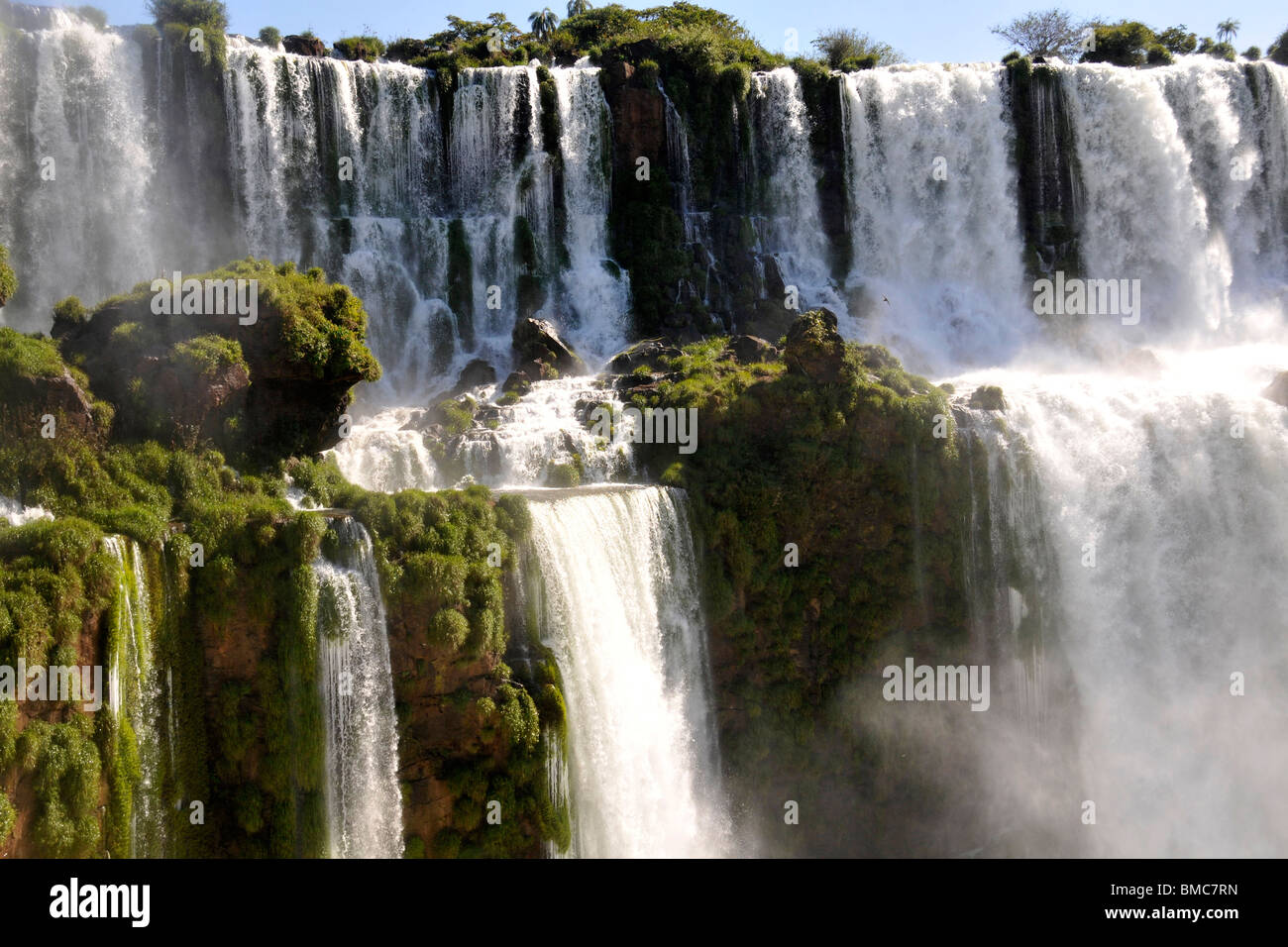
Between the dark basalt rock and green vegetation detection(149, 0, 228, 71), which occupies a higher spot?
green vegetation detection(149, 0, 228, 71)

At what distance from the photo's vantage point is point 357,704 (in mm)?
16156

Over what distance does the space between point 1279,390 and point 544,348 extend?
60.0ft

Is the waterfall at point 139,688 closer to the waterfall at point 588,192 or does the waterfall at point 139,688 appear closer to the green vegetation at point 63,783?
the green vegetation at point 63,783

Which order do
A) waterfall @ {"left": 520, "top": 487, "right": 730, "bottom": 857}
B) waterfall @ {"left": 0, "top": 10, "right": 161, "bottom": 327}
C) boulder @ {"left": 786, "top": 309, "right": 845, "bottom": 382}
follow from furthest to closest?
waterfall @ {"left": 0, "top": 10, "right": 161, "bottom": 327}
boulder @ {"left": 786, "top": 309, "right": 845, "bottom": 382}
waterfall @ {"left": 520, "top": 487, "right": 730, "bottom": 857}

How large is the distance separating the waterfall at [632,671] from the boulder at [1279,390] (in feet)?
50.3

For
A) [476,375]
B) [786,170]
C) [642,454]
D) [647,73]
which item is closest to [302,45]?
[647,73]

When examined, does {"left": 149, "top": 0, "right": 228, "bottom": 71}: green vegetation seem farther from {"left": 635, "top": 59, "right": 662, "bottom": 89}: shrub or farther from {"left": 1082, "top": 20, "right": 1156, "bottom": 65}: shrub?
{"left": 1082, "top": 20, "right": 1156, "bottom": 65}: shrub

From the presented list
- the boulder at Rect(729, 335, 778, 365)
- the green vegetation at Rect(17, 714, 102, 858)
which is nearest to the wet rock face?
the green vegetation at Rect(17, 714, 102, 858)

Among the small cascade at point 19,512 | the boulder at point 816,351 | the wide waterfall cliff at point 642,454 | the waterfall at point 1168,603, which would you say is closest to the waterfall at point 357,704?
the wide waterfall cliff at point 642,454

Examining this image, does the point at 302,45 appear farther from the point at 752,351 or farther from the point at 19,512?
the point at 19,512

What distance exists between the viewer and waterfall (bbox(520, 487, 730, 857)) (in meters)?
18.3

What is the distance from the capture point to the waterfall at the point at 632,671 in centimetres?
1827

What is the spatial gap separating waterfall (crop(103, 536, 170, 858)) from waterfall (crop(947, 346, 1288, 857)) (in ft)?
57.9
